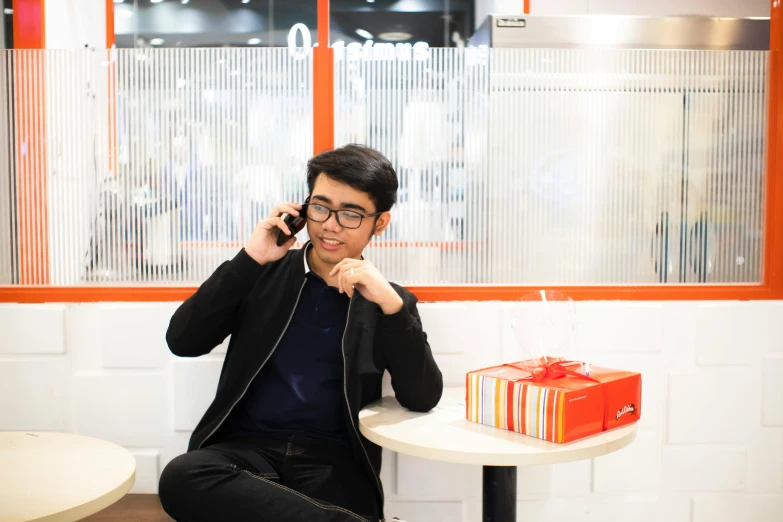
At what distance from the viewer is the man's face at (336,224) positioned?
1.72 meters

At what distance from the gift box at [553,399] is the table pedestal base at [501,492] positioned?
14cm

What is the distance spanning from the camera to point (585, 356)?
2090 millimetres

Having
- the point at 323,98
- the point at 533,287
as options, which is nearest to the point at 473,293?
the point at 533,287

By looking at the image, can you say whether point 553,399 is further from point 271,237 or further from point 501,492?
point 271,237

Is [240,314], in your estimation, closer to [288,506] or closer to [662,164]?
[288,506]

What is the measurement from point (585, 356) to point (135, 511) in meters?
1.43

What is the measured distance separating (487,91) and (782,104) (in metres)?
0.94

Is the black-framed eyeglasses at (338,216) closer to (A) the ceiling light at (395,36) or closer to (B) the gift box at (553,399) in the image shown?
(B) the gift box at (553,399)

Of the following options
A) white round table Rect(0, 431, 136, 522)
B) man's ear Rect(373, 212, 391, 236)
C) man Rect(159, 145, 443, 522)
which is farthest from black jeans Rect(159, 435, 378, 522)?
man's ear Rect(373, 212, 391, 236)

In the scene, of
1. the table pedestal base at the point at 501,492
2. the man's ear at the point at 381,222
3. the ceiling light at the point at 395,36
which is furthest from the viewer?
the ceiling light at the point at 395,36

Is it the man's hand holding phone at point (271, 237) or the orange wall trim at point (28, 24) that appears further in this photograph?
the orange wall trim at point (28, 24)

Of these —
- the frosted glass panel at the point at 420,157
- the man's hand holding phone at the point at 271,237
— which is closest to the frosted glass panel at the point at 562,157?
the frosted glass panel at the point at 420,157

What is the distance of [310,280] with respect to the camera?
1.81 meters

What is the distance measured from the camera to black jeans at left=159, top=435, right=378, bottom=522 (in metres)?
1.37
